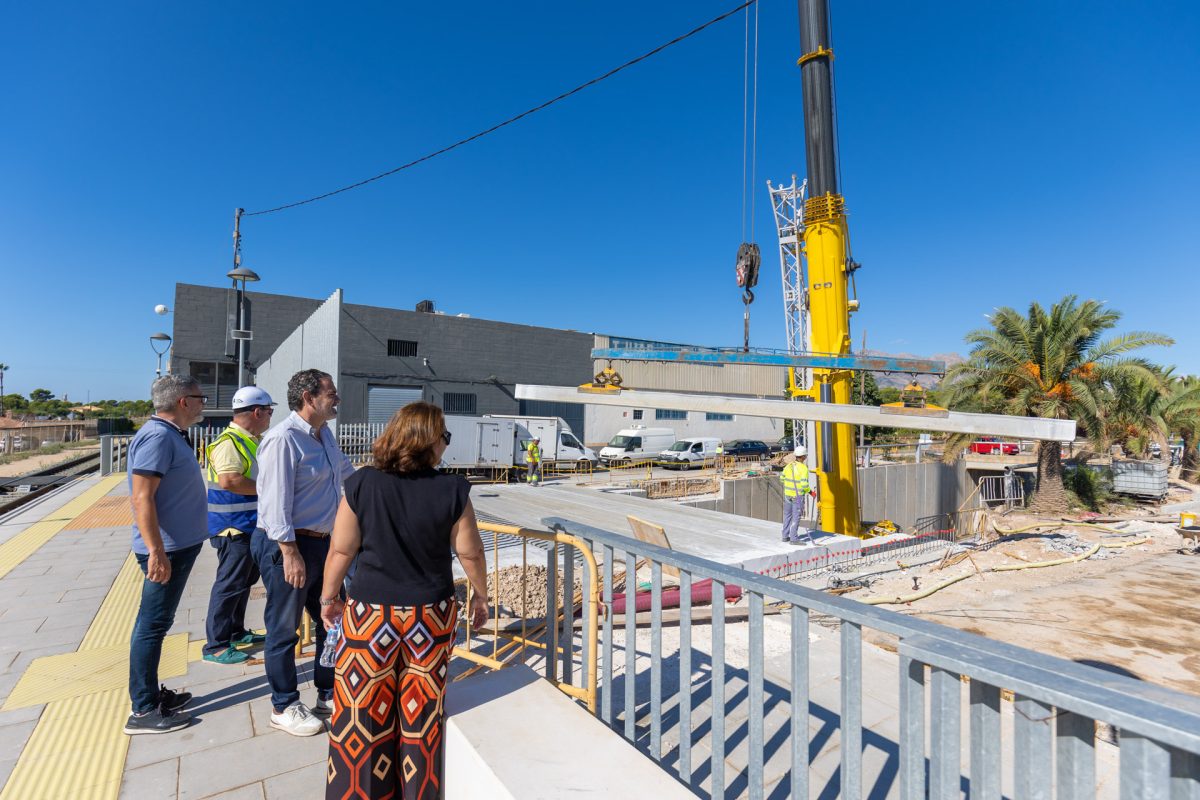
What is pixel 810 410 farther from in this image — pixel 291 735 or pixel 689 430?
pixel 689 430

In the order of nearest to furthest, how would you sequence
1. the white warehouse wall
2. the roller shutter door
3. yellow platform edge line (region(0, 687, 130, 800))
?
yellow platform edge line (region(0, 687, 130, 800)) → the roller shutter door → the white warehouse wall

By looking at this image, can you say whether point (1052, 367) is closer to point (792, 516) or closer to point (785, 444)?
point (792, 516)

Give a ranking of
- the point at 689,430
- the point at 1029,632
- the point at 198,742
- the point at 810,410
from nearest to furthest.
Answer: the point at 198,742, the point at 810,410, the point at 1029,632, the point at 689,430

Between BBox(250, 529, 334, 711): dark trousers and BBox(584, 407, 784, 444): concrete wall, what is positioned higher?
BBox(584, 407, 784, 444): concrete wall

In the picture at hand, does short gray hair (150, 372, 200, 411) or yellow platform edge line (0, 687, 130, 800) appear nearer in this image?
yellow platform edge line (0, 687, 130, 800)

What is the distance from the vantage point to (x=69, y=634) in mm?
4176

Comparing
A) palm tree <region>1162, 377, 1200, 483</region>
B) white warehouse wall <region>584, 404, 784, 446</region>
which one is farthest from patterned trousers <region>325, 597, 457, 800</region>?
palm tree <region>1162, 377, 1200, 483</region>

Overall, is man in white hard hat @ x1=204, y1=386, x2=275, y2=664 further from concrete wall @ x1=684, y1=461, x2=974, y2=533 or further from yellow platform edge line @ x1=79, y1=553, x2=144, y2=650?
Answer: concrete wall @ x1=684, y1=461, x2=974, y2=533

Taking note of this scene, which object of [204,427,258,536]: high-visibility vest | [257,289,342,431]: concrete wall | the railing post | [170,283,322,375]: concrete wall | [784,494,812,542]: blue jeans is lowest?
[784,494,812,542]: blue jeans

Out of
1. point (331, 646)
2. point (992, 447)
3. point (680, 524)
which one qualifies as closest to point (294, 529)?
point (331, 646)

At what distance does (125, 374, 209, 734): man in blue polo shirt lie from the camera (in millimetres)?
2771

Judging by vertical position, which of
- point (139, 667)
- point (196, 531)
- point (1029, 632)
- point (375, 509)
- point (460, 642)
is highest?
point (375, 509)

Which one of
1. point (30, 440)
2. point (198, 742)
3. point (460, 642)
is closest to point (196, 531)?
point (198, 742)

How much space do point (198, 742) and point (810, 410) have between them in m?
6.70
